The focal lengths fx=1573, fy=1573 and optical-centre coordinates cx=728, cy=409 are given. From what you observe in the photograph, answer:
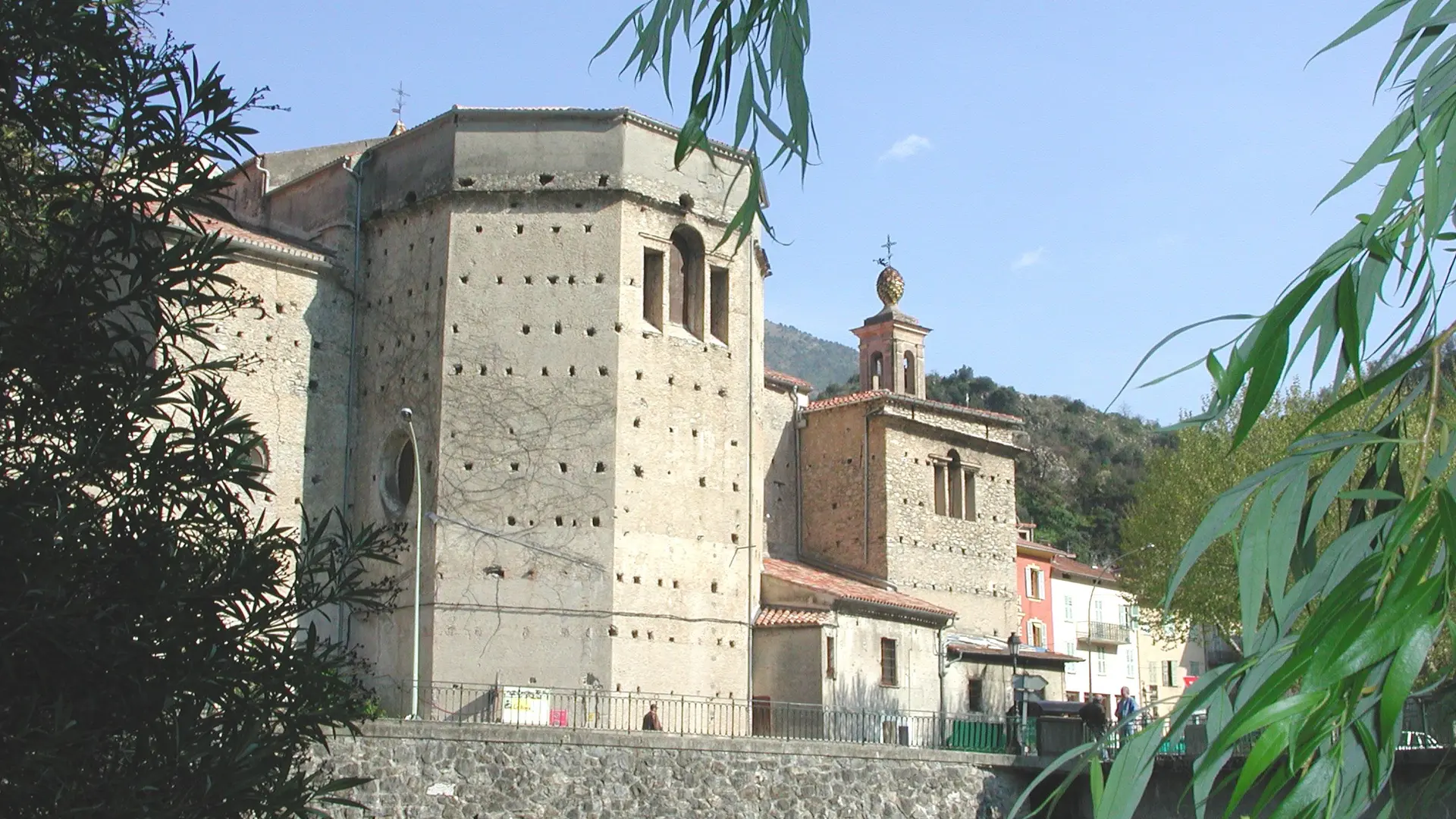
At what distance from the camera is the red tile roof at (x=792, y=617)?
2581cm

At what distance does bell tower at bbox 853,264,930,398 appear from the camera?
34938 millimetres

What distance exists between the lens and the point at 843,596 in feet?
87.4

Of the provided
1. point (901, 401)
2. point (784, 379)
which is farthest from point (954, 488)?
point (784, 379)

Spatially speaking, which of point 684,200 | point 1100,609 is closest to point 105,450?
point 684,200

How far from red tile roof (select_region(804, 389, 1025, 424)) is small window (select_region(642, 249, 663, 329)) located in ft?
25.4

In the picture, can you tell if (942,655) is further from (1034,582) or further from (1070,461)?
(1070,461)

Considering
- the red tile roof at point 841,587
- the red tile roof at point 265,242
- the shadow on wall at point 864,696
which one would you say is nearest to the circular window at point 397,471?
the red tile roof at point 265,242

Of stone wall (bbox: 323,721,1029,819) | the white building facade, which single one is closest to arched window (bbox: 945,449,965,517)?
stone wall (bbox: 323,721,1029,819)

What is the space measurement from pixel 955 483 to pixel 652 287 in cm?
1094

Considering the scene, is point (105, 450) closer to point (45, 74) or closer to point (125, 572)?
point (125, 572)

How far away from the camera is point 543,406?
24.2 m

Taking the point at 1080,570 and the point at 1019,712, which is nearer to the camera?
the point at 1019,712

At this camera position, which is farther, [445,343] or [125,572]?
[445,343]

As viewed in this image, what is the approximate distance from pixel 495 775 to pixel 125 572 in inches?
457
